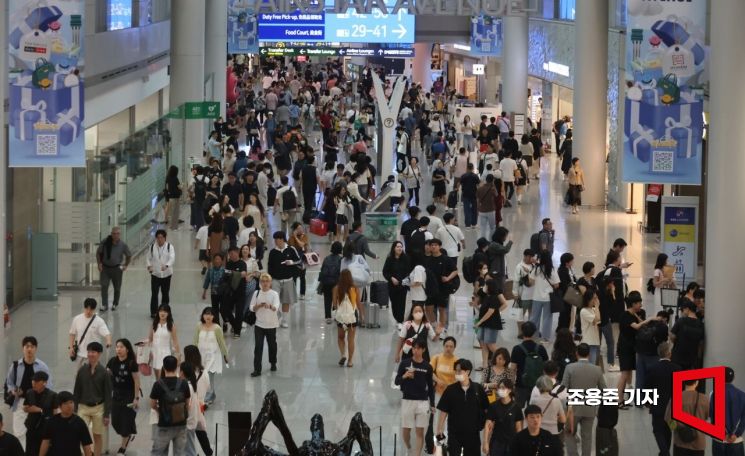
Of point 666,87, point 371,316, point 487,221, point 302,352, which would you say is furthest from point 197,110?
point 666,87

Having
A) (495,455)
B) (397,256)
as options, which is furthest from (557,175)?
(495,455)

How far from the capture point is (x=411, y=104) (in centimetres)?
4738

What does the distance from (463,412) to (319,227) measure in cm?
1440

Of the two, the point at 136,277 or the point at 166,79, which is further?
the point at 166,79

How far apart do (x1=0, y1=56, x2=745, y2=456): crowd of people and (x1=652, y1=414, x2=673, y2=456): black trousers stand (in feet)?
0.04

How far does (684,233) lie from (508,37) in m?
26.8

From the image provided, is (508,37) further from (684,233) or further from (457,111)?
(684,233)

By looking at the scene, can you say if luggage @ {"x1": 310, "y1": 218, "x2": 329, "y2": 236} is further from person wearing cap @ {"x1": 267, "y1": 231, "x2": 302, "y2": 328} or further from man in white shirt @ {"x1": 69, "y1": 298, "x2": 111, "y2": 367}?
man in white shirt @ {"x1": 69, "y1": 298, "x2": 111, "y2": 367}

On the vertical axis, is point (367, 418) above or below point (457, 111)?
below

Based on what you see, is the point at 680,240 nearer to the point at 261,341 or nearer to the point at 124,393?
the point at 261,341

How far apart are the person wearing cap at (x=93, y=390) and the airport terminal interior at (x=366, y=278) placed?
3cm

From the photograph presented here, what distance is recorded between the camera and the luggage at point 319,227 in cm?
2741

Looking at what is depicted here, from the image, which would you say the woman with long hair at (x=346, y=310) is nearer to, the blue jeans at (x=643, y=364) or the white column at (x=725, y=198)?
the blue jeans at (x=643, y=364)

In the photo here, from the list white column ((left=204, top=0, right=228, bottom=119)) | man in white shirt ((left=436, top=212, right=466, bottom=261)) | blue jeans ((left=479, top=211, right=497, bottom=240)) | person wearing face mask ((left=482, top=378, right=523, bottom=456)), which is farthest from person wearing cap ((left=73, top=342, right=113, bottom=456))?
white column ((left=204, top=0, right=228, bottom=119))
